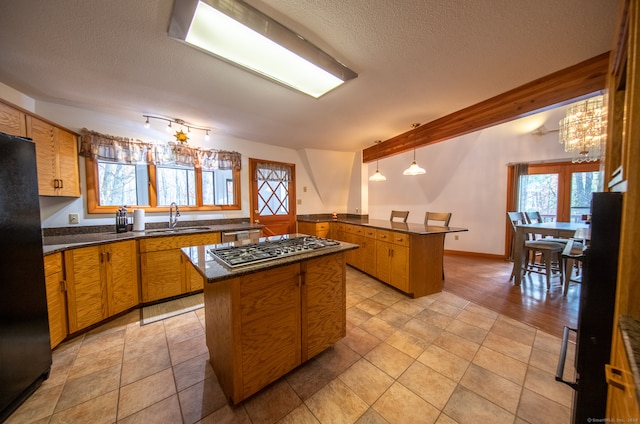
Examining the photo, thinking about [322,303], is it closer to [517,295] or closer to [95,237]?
[95,237]

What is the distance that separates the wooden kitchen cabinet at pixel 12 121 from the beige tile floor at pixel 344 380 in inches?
71.6

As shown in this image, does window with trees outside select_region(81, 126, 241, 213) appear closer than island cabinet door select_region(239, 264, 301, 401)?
No

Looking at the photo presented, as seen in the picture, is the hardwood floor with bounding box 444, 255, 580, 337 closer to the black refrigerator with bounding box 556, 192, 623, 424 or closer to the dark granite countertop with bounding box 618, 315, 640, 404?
the black refrigerator with bounding box 556, 192, 623, 424

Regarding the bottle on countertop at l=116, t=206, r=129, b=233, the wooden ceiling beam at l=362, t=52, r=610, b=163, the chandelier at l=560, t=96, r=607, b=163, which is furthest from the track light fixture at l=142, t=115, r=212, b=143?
the chandelier at l=560, t=96, r=607, b=163

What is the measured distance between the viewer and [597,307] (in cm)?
90

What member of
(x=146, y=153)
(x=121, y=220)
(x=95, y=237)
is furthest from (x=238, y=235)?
(x=146, y=153)

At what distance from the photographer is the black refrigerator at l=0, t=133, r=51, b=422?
1.20 meters

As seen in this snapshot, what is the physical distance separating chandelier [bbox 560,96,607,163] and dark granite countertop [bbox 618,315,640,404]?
120 inches

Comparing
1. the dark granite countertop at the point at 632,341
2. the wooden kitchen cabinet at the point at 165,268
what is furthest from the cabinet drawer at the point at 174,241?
the dark granite countertop at the point at 632,341

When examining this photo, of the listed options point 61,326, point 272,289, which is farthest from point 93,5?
point 61,326

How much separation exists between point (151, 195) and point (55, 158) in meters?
0.90

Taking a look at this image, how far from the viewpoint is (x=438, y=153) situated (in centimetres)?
456

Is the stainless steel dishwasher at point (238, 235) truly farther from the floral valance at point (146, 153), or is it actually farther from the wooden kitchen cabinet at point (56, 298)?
the wooden kitchen cabinet at point (56, 298)

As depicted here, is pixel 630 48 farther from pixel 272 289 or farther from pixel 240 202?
pixel 240 202
